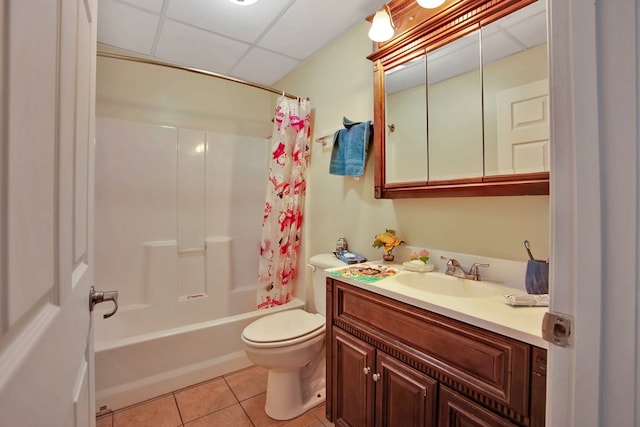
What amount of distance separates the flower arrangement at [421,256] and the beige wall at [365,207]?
53 millimetres

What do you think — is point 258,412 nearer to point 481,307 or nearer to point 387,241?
point 387,241

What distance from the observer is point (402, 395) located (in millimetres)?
1054

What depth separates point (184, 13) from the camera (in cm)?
172

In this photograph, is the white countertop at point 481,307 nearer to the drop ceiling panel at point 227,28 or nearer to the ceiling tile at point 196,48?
the drop ceiling panel at point 227,28

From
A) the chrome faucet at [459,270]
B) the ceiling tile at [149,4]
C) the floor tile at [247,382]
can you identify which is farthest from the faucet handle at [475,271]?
the ceiling tile at [149,4]

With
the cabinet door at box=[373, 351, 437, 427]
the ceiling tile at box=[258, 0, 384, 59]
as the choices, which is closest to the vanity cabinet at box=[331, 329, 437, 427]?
the cabinet door at box=[373, 351, 437, 427]

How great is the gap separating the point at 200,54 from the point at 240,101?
581 millimetres

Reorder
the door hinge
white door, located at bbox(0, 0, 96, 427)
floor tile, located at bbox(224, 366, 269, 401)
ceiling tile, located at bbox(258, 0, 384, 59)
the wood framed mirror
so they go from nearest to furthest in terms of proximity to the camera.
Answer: white door, located at bbox(0, 0, 96, 427) → the door hinge → the wood framed mirror → ceiling tile, located at bbox(258, 0, 384, 59) → floor tile, located at bbox(224, 366, 269, 401)

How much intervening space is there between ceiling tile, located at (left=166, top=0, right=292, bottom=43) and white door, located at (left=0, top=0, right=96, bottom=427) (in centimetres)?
126

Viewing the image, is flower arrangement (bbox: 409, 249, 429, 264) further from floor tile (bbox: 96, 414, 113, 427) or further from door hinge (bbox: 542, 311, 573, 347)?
floor tile (bbox: 96, 414, 113, 427)

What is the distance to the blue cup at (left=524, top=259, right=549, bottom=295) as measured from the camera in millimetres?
989

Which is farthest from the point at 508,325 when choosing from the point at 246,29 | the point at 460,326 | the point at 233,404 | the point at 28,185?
the point at 246,29

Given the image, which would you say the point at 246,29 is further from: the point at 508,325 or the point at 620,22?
the point at 508,325

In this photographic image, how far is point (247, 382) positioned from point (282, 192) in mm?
1354
